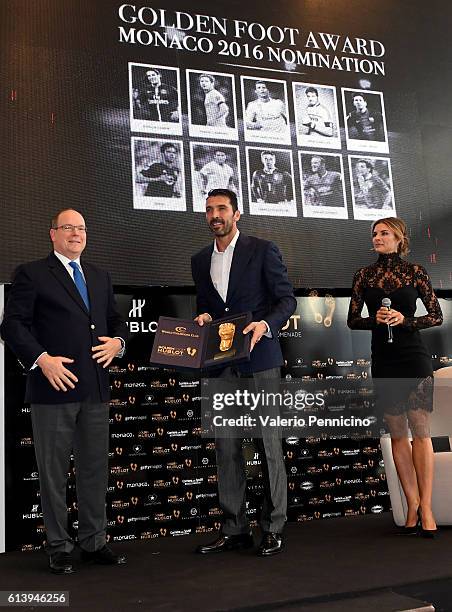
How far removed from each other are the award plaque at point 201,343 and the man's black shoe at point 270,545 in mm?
900

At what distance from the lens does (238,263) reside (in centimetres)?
348

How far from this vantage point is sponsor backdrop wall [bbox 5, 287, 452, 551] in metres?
4.26

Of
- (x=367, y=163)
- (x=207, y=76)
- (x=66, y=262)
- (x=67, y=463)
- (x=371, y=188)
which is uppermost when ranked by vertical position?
(x=207, y=76)

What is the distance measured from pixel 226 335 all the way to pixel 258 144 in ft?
7.88

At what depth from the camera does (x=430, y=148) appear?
565 cm

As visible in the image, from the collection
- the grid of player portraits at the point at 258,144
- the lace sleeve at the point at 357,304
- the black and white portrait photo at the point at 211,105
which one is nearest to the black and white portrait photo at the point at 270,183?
the grid of player portraits at the point at 258,144

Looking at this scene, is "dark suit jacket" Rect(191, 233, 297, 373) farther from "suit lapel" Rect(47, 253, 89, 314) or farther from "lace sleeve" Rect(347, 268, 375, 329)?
"suit lapel" Rect(47, 253, 89, 314)

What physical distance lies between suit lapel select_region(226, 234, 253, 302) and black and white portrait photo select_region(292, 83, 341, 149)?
6.91 ft

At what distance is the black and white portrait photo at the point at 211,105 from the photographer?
201 inches

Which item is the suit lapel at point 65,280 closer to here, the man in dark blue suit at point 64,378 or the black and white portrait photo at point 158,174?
the man in dark blue suit at point 64,378

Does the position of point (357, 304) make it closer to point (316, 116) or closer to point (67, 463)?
point (67, 463)

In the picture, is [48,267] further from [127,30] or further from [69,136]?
[127,30]

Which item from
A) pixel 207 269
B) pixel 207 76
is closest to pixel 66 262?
pixel 207 269

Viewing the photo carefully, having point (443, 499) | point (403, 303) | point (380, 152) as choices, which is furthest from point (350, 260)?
point (443, 499)
